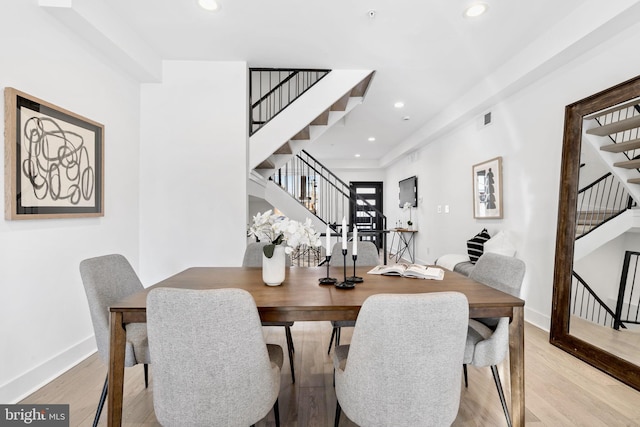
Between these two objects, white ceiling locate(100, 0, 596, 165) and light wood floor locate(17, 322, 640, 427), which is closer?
light wood floor locate(17, 322, 640, 427)

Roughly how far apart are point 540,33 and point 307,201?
5.28 m

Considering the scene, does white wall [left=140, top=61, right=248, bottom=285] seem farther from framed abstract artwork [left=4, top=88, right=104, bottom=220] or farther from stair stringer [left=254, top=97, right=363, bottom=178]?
stair stringer [left=254, top=97, right=363, bottom=178]

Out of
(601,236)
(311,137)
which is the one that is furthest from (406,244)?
(601,236)

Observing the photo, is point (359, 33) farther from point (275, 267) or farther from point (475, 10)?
point (275, 267)

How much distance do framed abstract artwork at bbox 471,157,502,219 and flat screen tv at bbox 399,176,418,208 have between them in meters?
2.33

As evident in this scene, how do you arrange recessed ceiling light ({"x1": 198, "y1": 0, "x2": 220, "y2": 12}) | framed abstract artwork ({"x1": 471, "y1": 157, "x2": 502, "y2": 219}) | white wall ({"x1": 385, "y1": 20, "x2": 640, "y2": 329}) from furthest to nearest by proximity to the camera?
framed abstract artwork ({"x1": 471, "y1": 157, "x2": 502, "y2": 219}), white wall ({"x1": 385, "y1": 20, "x2": 640, "y2": 329}), recessed ceiling light ({"x1": 198, "y1": 0, "x2": 220, "y2": 12})

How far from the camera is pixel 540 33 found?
2805mm

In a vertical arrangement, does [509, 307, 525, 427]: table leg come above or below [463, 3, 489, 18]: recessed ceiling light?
below

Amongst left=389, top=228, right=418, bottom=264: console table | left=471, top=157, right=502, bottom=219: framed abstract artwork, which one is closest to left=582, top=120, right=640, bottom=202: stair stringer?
left=471, top=157, right=502, bottom=219: framed abstract artwork

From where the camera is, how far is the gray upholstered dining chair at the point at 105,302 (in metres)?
1.55

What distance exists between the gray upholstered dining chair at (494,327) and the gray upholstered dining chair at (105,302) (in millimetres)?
1597

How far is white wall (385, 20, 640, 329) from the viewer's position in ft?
8.50

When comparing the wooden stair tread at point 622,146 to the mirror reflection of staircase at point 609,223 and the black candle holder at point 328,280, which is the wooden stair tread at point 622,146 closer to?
the mirror reflection of staircase at point 609,223

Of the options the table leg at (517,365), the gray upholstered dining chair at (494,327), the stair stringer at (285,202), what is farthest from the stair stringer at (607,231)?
the stair stringer at (285,202)
